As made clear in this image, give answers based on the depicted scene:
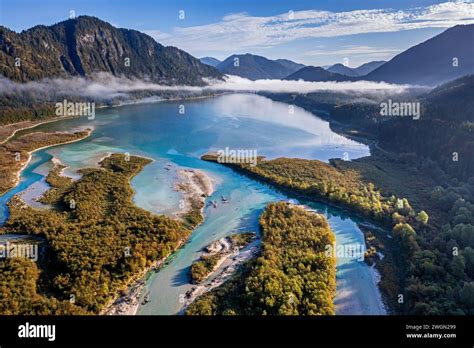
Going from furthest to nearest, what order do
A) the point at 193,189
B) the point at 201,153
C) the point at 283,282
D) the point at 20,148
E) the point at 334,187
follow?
the point at 20,148 < the point at 201,153 < the point at 193,189 < the point at 334,187 < the point at 283,282

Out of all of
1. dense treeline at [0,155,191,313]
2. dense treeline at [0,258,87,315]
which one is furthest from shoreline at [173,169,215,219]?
dense treeline at [0,258,87,315]

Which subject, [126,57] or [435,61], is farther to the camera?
[435,61]

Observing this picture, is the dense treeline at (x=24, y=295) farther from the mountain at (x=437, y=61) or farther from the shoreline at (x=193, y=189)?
the mountain at (x=437, y=61)

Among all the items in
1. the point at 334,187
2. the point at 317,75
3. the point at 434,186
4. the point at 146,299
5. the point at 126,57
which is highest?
the point at 317,75

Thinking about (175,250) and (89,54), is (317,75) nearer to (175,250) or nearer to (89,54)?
(89,54)

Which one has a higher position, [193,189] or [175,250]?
[193,189]

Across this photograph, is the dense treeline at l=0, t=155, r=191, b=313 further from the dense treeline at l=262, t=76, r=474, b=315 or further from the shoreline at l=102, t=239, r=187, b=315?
the dense treeline at l=262, t=76, r=474, b=315

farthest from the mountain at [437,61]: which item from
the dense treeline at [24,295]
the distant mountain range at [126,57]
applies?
the dense treeline at [24,295]

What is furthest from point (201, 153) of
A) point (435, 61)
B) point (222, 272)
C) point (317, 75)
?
point (317, 75)
